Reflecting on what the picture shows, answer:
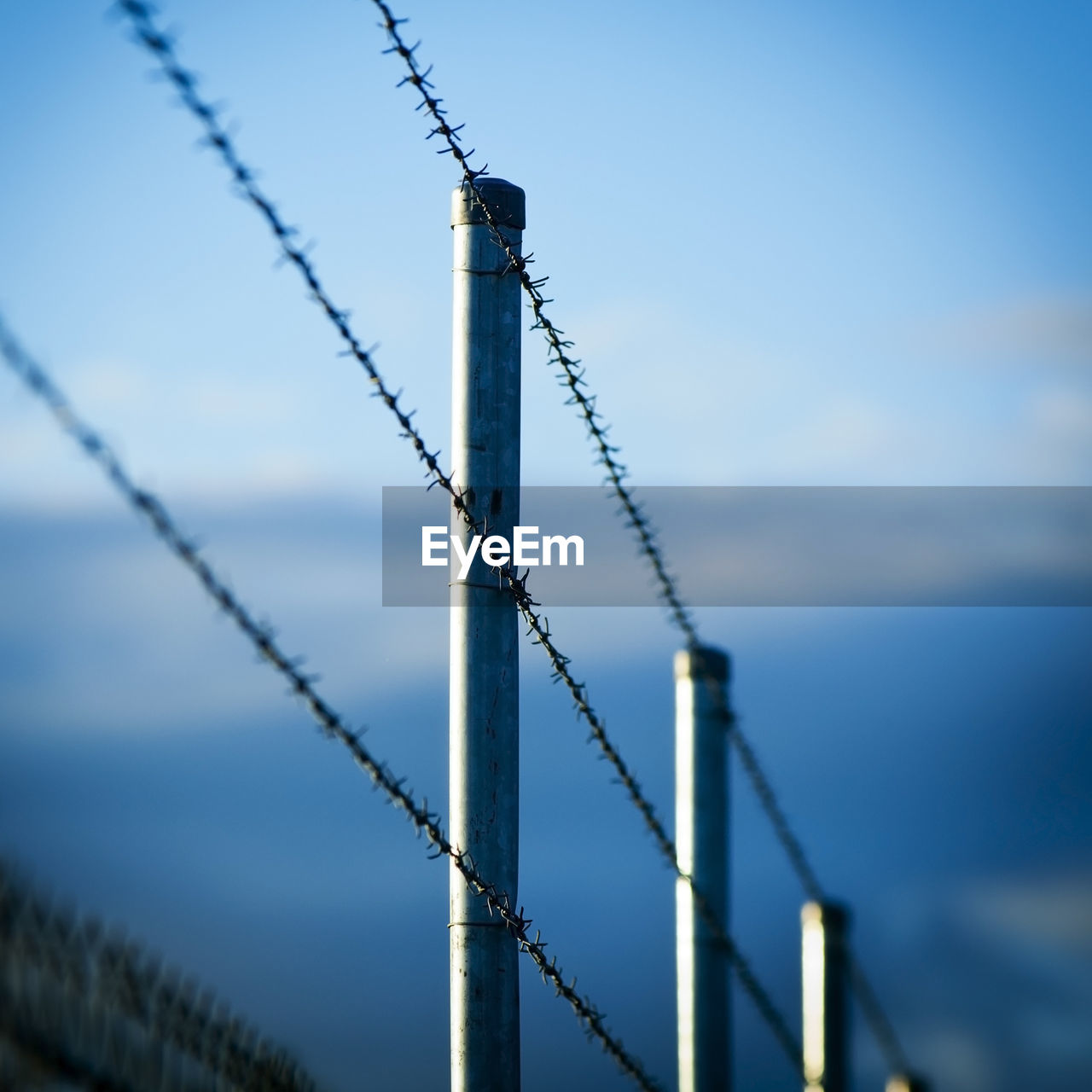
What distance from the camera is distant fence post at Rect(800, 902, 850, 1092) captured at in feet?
21.7

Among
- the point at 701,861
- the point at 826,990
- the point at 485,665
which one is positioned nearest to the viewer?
the point at 485,665

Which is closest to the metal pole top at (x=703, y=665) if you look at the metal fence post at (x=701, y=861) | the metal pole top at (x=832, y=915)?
the metal fence post at (x=701, y=861)

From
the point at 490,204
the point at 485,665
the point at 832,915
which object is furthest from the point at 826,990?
the point at 490,204

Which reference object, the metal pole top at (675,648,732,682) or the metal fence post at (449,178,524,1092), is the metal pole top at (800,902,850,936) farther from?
the metal fence post at (449,178,524,1092)

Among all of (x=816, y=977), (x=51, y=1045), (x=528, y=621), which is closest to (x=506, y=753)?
(x=528, y=621)

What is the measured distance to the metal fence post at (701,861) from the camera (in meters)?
5.21

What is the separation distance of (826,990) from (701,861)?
6.32ft

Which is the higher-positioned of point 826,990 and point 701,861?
point 701,861

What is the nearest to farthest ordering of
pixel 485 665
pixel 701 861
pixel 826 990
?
pixel 485 665, pixel 701 861, pixel 826 990

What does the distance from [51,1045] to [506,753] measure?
180 cm

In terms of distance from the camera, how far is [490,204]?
3.80 m

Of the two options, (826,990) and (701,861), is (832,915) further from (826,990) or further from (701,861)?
(701,861)

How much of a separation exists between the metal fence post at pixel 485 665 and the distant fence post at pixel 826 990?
3.42 metres

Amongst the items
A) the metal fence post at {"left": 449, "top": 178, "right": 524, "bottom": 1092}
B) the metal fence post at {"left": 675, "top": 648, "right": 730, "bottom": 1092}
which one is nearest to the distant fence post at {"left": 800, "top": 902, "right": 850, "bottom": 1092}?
the metal fence post at {"left": 675, "top": 648, "right": 730, "bottom": 1092}
